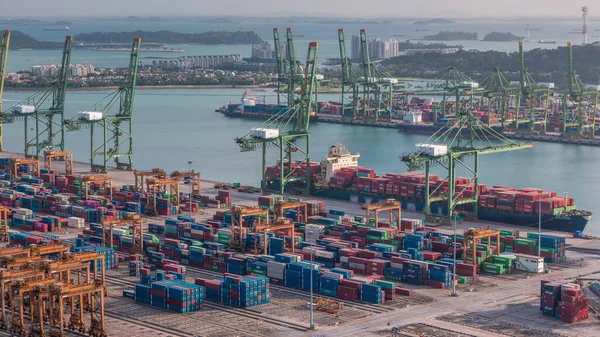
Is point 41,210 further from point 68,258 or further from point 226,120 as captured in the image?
point 226,120

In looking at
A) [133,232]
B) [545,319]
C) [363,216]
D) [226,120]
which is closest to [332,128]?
[226,120]

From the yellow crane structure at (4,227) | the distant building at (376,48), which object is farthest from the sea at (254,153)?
the distant building at (376,48)

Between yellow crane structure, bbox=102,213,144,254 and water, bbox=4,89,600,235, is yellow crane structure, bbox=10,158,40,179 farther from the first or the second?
yellow crane structure, bbox=102,213,144,254

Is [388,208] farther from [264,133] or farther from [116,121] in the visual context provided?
[116,121]

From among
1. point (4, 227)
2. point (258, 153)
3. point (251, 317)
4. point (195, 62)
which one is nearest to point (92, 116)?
point (258, 153)

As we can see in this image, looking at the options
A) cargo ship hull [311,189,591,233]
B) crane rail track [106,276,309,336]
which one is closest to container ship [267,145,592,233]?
cargo ship hull [311,189,591,233]

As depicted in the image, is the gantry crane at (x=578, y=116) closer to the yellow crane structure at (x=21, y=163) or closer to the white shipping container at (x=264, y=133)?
the white shipping container at (x=264, y=133)
